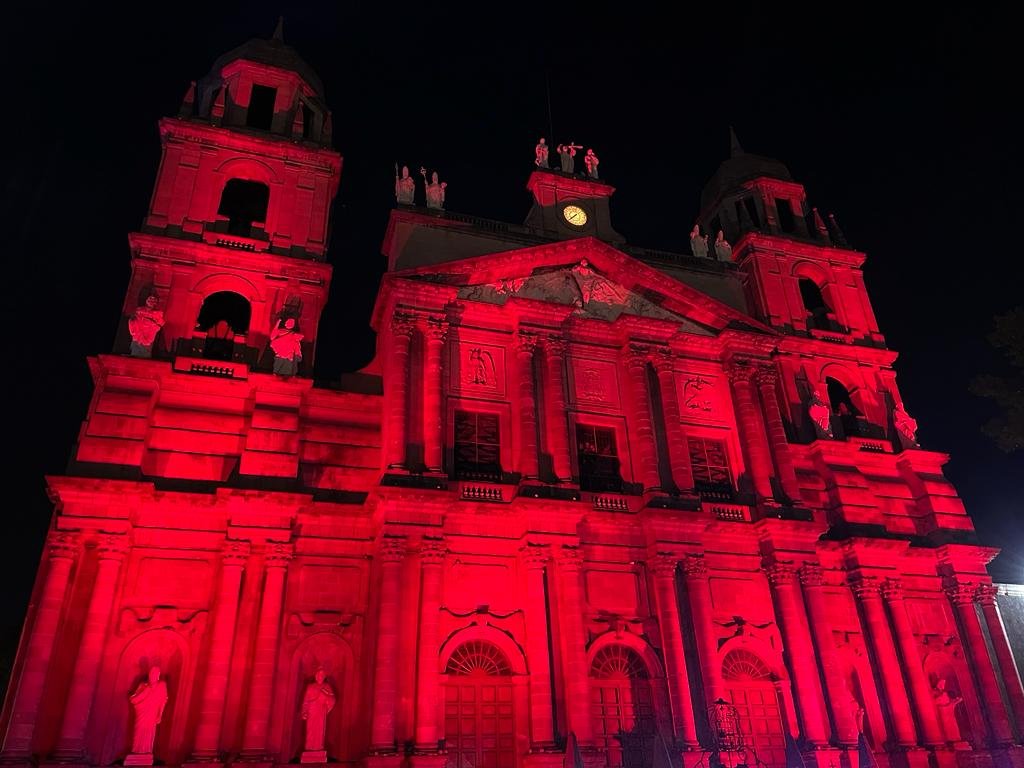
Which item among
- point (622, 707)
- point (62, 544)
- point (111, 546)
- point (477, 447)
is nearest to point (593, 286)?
point (477, 447)

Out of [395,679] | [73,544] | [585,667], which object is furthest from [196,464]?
[585,667]

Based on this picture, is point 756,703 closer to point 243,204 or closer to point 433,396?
point 433,396

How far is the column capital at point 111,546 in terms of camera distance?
→ 2153cm

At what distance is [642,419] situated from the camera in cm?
2703

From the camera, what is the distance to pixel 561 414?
26.2 meters

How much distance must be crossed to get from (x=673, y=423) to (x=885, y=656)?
10.3 meters

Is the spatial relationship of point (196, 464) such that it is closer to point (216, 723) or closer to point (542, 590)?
point (216, 723)

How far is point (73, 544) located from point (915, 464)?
95.5 feet

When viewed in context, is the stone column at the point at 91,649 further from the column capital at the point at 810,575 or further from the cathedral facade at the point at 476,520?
the column capital at the point at 810,575

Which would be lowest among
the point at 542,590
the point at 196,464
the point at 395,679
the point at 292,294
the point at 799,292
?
the point at 395,679

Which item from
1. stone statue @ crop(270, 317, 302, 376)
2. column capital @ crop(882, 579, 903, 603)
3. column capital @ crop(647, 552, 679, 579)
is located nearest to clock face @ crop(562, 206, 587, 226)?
stone statue @ crop(270, 317, 302, 376)

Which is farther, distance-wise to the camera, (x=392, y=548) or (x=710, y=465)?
(x=710, y=465)

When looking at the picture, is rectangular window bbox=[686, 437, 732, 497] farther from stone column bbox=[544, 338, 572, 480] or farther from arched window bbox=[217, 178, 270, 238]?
arched window bbox=[217, 178, 270, 238]

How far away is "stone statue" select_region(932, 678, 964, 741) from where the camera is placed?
26156 mm
